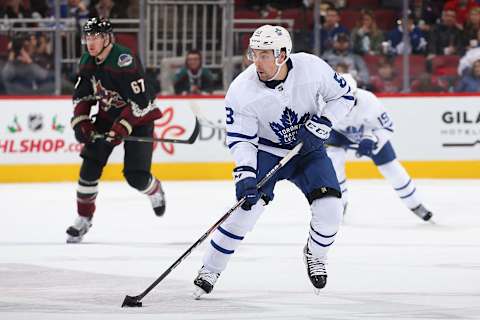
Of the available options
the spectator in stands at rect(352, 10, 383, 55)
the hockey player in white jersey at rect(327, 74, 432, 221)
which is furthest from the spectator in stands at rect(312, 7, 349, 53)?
the hockey player in white jersey at rect(327, 74, 432, 221)

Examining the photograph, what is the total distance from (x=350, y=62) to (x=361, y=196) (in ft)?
5.55

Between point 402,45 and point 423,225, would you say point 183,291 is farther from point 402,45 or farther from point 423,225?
point 402,45

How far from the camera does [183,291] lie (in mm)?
5180

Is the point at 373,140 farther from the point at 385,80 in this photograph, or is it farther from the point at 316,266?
the point at 385,80

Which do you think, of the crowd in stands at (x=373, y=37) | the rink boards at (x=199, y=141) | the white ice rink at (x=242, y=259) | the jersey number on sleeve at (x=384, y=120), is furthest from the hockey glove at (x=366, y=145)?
the crowd in stands at (x=373, y=37)

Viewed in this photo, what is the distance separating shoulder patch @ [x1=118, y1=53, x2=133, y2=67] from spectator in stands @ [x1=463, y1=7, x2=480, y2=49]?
177 inches

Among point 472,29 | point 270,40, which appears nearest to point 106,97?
point 270,40

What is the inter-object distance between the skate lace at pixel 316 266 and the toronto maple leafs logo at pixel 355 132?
256cm

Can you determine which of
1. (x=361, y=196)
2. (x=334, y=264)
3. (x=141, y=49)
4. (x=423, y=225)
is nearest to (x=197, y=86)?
(x=141, y=49)

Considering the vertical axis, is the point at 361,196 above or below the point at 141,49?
below

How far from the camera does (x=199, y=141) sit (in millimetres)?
10117

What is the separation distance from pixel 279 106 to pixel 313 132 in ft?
0.57

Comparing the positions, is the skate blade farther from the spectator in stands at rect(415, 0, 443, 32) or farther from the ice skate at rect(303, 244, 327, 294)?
the spectator in stands at rect(415, 0, 443, 32)

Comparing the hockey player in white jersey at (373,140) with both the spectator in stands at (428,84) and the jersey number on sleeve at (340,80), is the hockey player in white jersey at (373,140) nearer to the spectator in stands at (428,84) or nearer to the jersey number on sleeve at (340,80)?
the jersey number on sleeve at (340,80)
